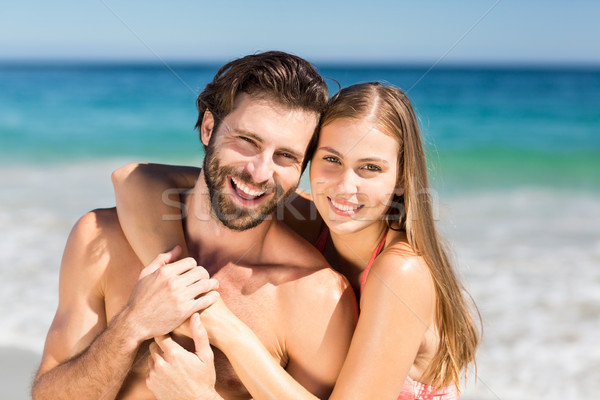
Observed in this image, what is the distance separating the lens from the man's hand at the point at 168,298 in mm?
2330

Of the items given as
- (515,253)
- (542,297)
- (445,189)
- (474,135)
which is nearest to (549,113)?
(474,135)

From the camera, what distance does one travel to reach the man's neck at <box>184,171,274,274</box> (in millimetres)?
2760

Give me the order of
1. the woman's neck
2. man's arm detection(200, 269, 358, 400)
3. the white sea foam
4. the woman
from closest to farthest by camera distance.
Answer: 1. man's arm detection(200, 269, 358, 400)
2. the woman
3. the woman's neck
4. the white sea foam

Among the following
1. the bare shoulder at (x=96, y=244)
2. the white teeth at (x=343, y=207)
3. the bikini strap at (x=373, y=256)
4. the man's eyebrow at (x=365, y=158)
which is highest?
the man's eyebrow at (x=365, y=158)

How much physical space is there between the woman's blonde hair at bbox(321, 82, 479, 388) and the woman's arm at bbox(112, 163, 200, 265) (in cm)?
75

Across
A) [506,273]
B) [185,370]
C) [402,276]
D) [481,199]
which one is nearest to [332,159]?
[402,276]

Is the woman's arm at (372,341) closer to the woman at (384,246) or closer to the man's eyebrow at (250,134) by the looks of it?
the woman at (384,246)

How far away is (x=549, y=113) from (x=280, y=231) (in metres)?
19.3

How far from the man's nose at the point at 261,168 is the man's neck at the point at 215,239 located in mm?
292

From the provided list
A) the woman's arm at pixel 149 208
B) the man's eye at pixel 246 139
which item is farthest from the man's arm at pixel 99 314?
the man's eye at pixel 246 139

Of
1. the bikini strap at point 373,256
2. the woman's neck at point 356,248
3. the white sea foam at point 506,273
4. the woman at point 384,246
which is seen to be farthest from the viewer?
the white sea foam at point 506,273

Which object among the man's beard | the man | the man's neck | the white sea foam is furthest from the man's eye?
the white sea foam

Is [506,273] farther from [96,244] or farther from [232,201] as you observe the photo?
[96,244]

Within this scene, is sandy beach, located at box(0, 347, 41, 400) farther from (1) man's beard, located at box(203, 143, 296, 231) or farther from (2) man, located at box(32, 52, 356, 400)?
(1) man's beard, located at box(203, 143, 296, 231)
